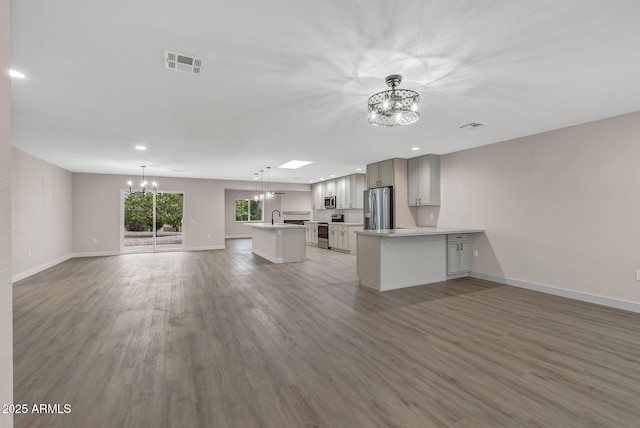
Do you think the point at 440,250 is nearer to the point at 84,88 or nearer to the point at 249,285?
the point at 249,285

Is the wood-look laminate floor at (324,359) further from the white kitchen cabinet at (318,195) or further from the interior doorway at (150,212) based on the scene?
the white kitchen cabinet at (318,195)

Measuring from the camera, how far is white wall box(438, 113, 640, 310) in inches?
147

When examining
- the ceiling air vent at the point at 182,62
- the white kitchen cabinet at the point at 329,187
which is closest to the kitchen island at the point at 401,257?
the ceiling air vent at the point at 182,62

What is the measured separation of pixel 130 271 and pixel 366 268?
5097 millimetres

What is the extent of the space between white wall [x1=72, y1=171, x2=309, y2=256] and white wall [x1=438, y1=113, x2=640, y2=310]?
7.96 metres

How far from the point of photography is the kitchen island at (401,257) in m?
4.56

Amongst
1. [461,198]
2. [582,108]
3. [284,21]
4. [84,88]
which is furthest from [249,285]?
[582,108]

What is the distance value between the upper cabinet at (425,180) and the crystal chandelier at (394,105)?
12.2 feet

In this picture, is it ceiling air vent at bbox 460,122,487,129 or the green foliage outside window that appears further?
the green foliage outside window

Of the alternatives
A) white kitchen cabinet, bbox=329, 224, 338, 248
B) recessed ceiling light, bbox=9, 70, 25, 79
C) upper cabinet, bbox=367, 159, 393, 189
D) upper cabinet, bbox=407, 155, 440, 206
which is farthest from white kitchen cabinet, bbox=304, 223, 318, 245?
recessed ceiling light, bbox=9, 70, 25, 79

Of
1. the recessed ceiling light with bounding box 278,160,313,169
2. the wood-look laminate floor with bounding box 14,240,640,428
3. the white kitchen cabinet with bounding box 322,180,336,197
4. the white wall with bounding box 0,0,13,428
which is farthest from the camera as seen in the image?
the white kitchen cabinet with bounding box 322,180,336,197

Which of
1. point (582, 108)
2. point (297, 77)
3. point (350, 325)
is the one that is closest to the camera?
point (297, 77)

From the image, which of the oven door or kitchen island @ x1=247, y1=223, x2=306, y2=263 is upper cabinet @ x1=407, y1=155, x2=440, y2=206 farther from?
the oven door

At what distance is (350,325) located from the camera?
3.17 metres
